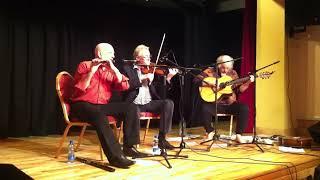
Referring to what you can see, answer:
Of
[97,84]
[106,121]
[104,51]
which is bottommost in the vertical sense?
[106,121]

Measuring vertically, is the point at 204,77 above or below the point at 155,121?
above

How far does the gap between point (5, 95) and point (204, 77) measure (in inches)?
101

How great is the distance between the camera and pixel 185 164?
3.23 metres

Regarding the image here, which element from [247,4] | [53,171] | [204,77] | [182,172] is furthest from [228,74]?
[53,171]

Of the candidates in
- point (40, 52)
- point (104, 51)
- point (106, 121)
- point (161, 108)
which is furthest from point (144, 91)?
point (40, 52)

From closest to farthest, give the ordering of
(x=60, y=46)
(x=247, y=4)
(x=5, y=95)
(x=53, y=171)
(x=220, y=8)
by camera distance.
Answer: (x=53, y=171), (x=5, y=95), (x=60, y=46), (x=247, y=4), (x=220, y=8)

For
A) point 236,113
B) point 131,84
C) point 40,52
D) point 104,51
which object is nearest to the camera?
point 104,51

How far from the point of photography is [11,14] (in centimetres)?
482

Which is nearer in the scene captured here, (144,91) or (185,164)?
(185,164)

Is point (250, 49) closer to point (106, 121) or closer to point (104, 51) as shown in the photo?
point (104, 51)

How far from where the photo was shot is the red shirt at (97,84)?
10.9 feet

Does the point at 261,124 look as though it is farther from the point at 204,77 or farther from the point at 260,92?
the point at 204,77

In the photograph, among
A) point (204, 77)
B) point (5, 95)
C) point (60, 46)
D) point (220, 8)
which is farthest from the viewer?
point (220, 8)

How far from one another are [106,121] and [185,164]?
0.77 m
